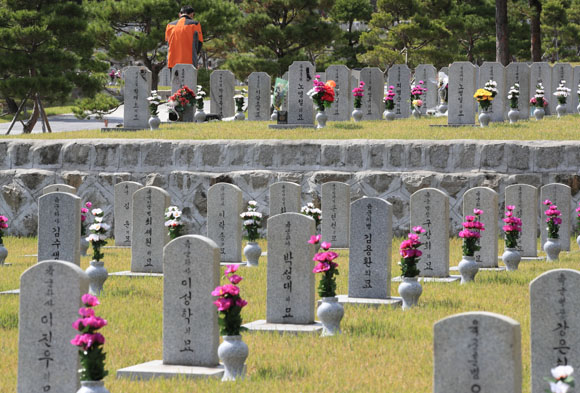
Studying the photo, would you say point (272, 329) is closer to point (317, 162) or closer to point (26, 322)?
point (26, 322)

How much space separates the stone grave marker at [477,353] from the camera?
536cm

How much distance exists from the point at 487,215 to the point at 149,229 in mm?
4070

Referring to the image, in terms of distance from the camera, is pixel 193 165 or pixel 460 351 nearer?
pixel 460 351

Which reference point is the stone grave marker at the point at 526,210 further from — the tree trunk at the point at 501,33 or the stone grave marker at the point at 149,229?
the tree trunk at the point at 501,33

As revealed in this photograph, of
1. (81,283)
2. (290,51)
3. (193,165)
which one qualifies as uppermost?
(290,51)

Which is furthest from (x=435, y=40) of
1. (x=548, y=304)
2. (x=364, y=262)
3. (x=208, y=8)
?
(x=548, y=304)

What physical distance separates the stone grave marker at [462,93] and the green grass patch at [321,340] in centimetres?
712

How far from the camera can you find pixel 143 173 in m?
17.3

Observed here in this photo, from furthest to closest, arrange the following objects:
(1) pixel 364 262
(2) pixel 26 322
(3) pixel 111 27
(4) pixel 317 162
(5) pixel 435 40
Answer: (5) pixel 435 40
(3) pixel 111 27
(4) pixel 317 162
(1) pixel 364 262
(2) pixel 26 322

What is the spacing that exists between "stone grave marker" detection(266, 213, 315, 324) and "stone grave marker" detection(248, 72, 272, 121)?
12.9m

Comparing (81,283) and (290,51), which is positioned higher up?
(290,51)

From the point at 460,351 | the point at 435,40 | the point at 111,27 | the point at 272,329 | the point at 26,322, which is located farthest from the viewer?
the point at 435,40

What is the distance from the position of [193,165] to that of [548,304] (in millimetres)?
11468

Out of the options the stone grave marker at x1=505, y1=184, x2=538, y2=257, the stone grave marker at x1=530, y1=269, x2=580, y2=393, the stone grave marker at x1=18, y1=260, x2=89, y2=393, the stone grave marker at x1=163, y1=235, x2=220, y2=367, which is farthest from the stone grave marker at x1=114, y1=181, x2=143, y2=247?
the stone grave marker at x1=530, y1=269, x2=580, y2=393
